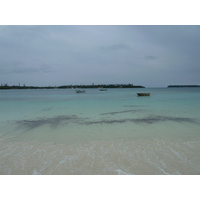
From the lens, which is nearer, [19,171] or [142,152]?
[19,171]

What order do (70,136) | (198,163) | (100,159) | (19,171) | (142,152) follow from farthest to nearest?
1. (70,136)
2. (142,152)
3. (100,159)
4. (198,163)
5. (19,171)

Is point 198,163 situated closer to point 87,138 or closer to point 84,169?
point 84,169

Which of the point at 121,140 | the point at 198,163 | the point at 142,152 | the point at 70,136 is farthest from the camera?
the point at 70,136

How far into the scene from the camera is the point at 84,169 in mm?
4195

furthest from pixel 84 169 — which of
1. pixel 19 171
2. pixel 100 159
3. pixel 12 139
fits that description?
→ pixel 12 139

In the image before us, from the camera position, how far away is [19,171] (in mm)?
4137

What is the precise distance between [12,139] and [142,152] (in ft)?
20.4

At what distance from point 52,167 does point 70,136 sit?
9.74ft

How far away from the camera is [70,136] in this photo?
727 cm
